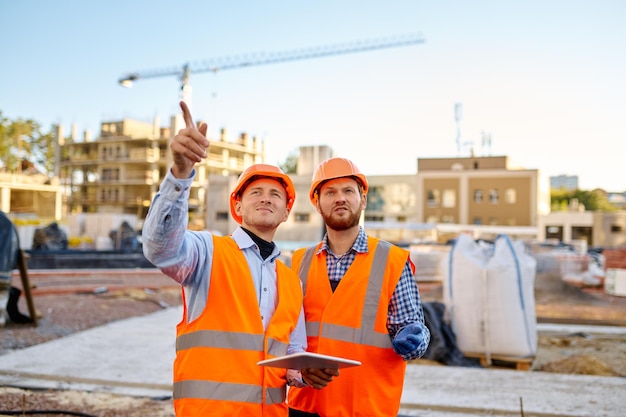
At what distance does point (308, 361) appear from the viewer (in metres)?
1.99

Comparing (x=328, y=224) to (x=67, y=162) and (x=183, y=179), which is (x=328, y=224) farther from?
(x=67, y=162)

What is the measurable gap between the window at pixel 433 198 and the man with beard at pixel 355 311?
50.4m

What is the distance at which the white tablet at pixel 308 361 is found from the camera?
1912 millimetres

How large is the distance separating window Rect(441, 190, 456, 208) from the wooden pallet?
4593 centimetres

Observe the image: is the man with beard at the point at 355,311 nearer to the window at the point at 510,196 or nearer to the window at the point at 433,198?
the window at the point at 510,196

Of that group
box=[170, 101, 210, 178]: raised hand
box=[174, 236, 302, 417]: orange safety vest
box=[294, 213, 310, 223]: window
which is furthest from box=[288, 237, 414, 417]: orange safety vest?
box=[294, 213, 310, 223]: window

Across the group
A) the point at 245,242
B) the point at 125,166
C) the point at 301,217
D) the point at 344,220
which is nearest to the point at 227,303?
the point at 245,242

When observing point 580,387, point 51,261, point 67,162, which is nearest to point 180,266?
point 580,387

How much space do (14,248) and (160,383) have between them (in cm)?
413

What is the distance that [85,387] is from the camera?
17.2ft

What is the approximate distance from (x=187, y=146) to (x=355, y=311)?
1.33 m

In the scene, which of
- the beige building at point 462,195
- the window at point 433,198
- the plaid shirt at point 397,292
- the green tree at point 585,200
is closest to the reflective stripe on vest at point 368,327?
the plaid shirt at point 397,292

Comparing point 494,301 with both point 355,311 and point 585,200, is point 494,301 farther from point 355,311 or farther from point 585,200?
point 585,200

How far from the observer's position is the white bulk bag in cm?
649
